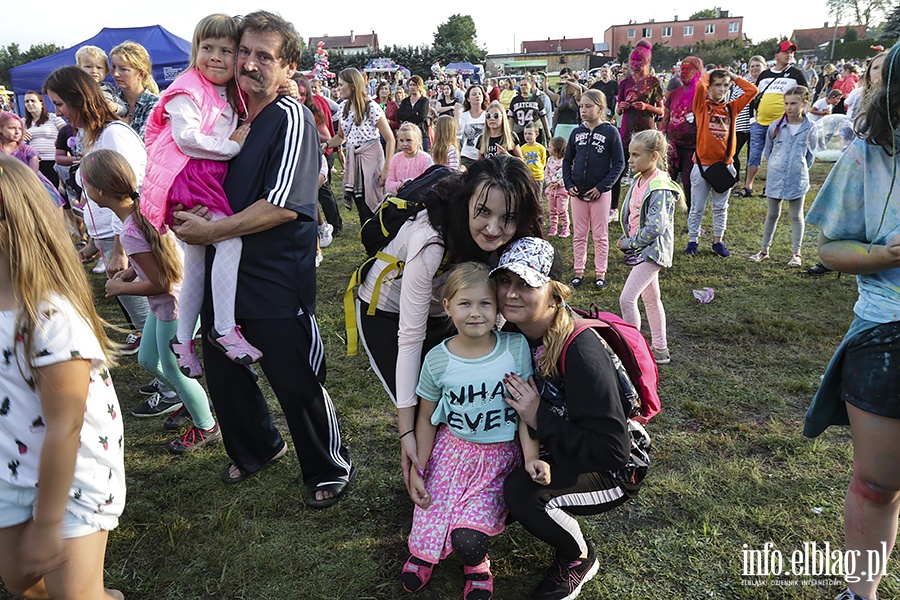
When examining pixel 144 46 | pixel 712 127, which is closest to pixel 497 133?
pixel 712 127

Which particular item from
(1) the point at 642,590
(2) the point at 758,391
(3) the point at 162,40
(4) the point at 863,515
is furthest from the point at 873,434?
(3) the point at 162,40

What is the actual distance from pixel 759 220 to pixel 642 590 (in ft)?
24.4

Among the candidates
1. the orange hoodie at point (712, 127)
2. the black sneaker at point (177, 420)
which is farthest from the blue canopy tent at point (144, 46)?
the black sneaker at point (177, 420)

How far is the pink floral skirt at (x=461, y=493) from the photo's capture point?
96.0 inches

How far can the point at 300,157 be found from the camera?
2.61 meters

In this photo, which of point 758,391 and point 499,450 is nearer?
point 499,450

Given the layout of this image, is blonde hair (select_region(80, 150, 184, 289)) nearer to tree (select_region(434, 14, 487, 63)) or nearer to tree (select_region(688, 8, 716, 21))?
tree (select_region(434, 14, 487, 63))

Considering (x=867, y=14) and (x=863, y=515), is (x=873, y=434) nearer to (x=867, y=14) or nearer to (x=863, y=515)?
(x=863, y=515)

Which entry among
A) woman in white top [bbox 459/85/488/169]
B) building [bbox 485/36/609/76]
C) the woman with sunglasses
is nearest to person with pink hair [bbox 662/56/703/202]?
the woman with sunglasses

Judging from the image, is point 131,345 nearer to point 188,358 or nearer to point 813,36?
point 188,358

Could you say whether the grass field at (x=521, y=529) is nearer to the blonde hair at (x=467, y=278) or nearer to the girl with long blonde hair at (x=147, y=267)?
the girl with long blonde hair at (x=147, y=267)

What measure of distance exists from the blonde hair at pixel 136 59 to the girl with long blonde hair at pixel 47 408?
3.30 meters

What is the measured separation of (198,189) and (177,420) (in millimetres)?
1923

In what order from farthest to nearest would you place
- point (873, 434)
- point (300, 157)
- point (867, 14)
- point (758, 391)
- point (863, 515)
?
1. point (867, 14)
2. point (758, 391)
3. point (300, 157)
4. point (863, 515)
5. point (873, 434)
